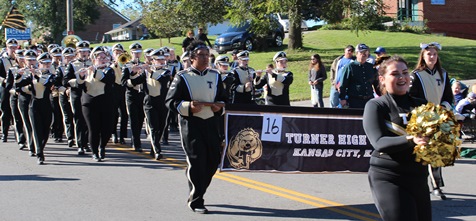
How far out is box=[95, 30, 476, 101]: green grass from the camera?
1066 inches

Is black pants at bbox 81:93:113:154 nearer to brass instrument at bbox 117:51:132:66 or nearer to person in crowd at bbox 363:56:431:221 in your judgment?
brass instrument at bbox 117:51:132:66

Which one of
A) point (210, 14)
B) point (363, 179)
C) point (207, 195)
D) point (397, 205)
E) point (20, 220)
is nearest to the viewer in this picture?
point (397, 205)

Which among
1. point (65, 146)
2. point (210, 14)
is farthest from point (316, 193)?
point (210, 14)

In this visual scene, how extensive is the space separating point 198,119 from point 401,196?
3669 millimetres

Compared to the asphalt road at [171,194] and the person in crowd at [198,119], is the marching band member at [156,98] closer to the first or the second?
the asphalt road at [171,194]

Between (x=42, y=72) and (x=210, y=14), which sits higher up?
(x=210, y=14)

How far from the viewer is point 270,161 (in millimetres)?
9492

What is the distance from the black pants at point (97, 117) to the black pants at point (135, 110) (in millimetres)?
1077

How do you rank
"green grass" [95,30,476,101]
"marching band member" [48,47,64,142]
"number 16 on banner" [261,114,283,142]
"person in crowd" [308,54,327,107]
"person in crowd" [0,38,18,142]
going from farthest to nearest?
"green grass" [95,30,476,101] < "person in crowd" [308,54,327,107] < "person in crowd" [0,38,18,142] < "marching band member" [48,47,64,142] < "number 16 on banner" [261,114,283,142]

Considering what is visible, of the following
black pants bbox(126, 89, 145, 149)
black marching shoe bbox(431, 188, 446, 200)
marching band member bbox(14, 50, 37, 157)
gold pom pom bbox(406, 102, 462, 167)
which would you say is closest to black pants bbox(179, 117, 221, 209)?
black marching shoe bbox(431, 188, 446, 200)

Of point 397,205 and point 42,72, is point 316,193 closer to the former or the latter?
point 397,205

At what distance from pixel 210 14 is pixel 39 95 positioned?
67.9 feet

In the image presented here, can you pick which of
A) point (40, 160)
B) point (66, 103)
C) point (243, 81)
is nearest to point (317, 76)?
point (243, 81)

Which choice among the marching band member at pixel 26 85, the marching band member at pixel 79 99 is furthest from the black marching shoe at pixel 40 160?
the marching band member at pixel 79 99
